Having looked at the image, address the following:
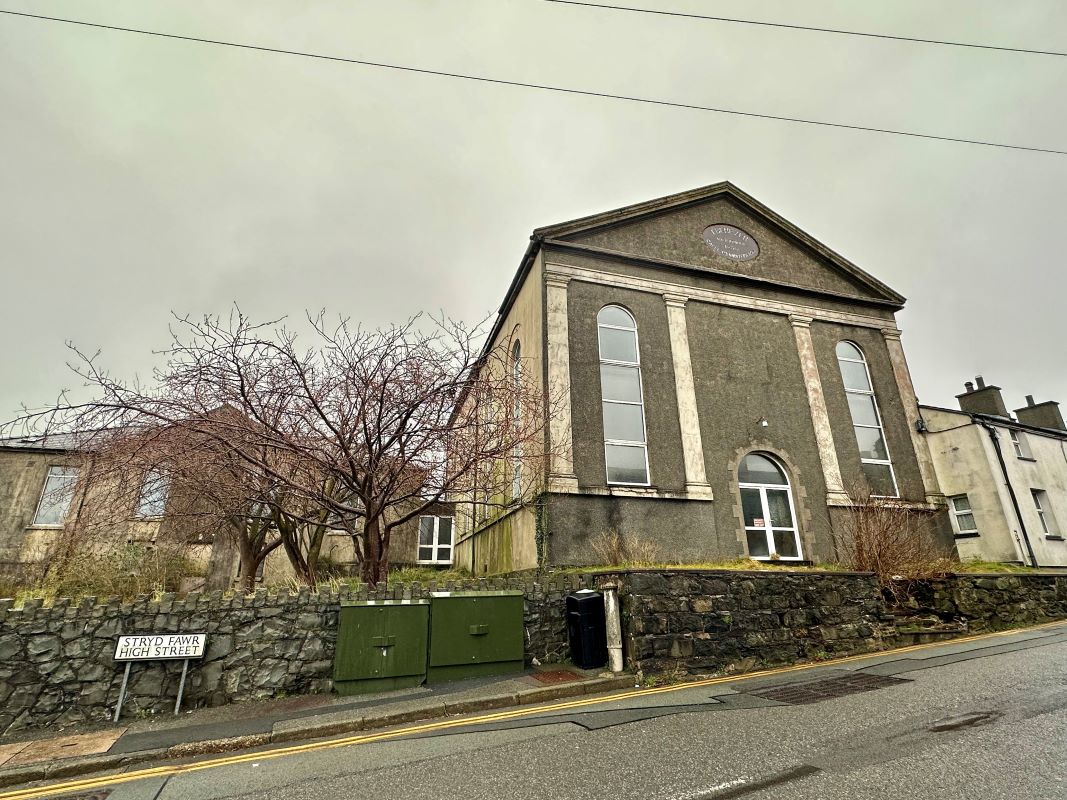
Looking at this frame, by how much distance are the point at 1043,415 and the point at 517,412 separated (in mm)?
24555

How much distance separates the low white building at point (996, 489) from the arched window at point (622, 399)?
10.1 meters

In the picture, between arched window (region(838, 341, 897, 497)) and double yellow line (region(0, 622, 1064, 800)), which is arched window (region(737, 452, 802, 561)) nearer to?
arched window (region(838, 341, 897, 497))

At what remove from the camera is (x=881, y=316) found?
1797 centimetres

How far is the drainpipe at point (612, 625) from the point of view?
8406mm

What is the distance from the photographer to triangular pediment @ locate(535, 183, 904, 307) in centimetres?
1528

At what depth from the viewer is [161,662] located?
731cm

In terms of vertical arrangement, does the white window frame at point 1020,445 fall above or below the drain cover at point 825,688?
above

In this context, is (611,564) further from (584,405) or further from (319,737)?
(319,737)

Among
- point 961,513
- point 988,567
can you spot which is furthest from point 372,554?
point 961,513

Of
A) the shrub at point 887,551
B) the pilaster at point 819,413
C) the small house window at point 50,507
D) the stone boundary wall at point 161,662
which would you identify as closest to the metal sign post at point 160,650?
the stone boundary wall at point 161,662

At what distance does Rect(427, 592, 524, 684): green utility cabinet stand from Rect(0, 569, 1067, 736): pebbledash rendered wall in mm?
405

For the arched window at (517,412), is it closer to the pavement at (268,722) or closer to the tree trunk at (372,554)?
the tree trunk at (372,554)

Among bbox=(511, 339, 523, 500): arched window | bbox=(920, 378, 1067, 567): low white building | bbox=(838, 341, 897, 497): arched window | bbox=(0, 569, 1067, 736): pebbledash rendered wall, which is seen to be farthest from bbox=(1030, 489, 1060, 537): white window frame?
bbox=(511, 339, 523, 500): arched window

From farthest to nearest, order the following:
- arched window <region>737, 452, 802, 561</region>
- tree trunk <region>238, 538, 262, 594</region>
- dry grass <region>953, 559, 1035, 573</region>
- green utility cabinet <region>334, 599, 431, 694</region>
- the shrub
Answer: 1. tree trunk <region>238, 538, 262, 594</region>
2. arched window <region>737, 452, 802, 561</region>
3. dry grass <region>953, 559, 1035, 573</region>
4. the shrub
5. green utility cabinet <region>334, 599, 431, 694</region>
